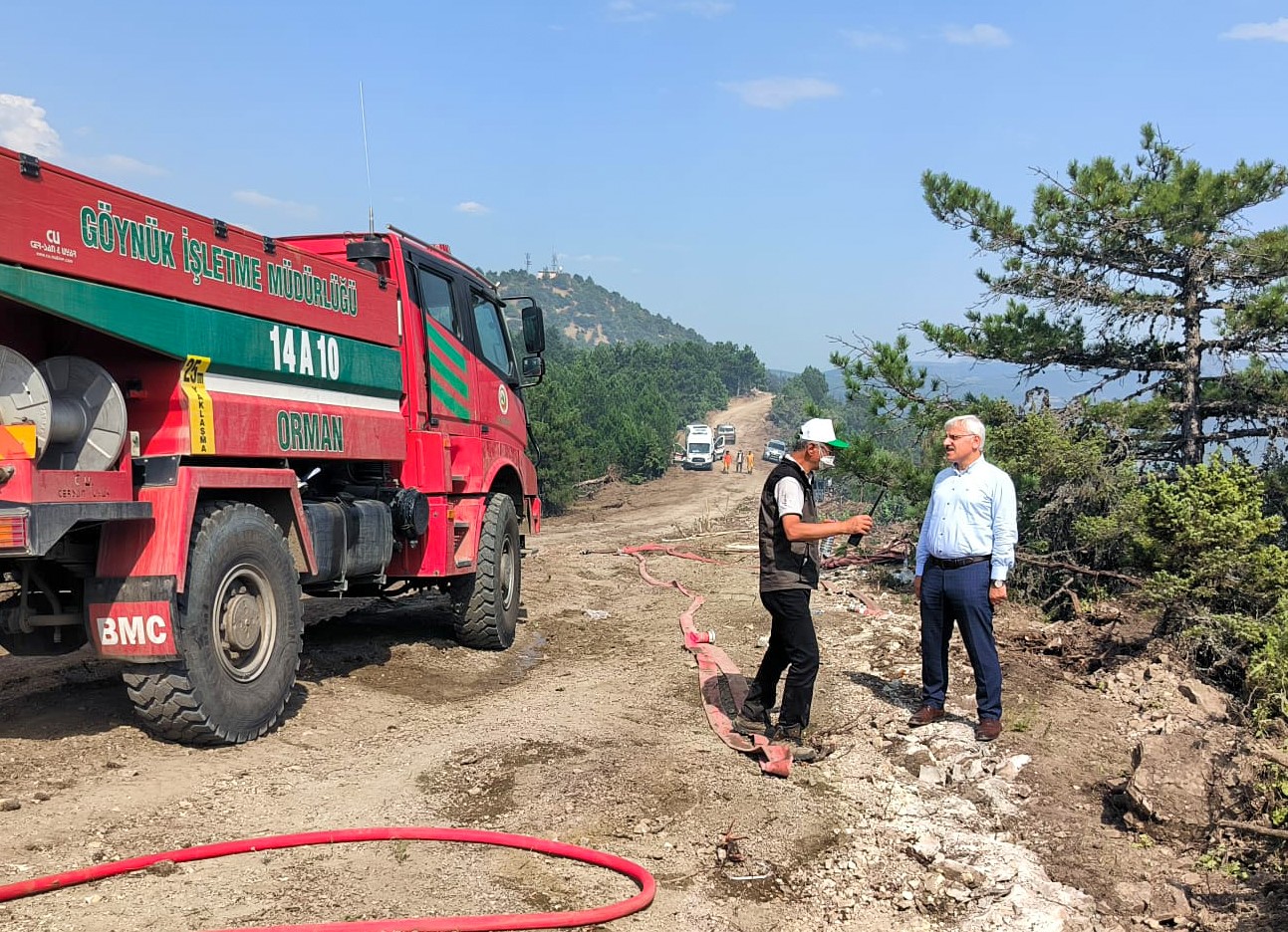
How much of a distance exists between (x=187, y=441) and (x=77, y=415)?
0.54m

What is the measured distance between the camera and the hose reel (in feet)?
14.6

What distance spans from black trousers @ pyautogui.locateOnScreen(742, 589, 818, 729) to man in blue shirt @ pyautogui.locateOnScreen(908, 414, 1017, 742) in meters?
0.98

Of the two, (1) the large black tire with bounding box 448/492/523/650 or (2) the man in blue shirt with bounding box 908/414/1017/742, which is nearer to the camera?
(2) the man in blue shirt with bounding box 908/414/1017/742

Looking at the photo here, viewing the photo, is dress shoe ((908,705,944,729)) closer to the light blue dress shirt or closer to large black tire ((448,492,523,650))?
the light blue dress shirt

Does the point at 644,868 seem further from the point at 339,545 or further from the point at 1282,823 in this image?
the point at 339,545

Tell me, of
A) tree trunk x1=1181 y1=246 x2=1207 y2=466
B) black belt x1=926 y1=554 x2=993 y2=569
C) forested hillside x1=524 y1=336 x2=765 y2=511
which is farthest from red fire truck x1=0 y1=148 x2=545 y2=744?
tree trunk x1=1181 y1=246 x2=1207 y2=466

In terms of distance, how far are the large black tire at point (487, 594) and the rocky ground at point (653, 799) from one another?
0.23 metres

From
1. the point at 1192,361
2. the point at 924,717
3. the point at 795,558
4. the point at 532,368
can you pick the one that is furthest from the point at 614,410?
the point at 795,558

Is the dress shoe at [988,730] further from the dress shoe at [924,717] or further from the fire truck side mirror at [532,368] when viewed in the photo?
the fire truck side mirror at [532,368]

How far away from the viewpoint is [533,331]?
9.11 metres

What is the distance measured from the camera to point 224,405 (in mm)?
5328

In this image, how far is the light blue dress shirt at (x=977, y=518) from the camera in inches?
229

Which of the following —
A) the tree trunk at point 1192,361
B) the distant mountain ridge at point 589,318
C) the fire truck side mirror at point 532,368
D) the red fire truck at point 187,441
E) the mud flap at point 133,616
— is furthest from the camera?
the distant mountain ridge at point 589,318

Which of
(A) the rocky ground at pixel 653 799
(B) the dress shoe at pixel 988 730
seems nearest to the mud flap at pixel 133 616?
(A) the rocky ground at pixel 653 799
